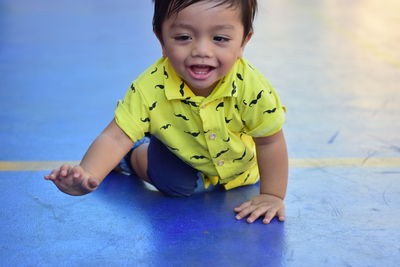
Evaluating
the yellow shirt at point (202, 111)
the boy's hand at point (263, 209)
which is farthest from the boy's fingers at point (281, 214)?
the yellow shirt at point (202, 111)

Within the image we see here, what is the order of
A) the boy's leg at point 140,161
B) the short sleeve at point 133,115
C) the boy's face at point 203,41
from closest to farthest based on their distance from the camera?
1. the boy's face at point 203,41
2. the short sleeve at point 133,115
3. the boy's leg at point 140,161

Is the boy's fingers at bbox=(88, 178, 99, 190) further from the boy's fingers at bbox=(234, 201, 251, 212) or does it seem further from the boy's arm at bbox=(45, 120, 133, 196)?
the boy's fingers at bbox=(234, 201, 251, 212)

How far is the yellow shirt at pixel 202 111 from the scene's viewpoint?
5.32ft

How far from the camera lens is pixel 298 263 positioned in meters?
1.46

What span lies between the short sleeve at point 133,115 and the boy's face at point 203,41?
16 cm

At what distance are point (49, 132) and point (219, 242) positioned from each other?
101 centimetres

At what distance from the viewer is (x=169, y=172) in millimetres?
1832

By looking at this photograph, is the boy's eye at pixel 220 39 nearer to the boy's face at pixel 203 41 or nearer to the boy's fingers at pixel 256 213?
the boy's face at pixel 203 41

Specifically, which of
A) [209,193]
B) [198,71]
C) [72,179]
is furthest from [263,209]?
[72,179]

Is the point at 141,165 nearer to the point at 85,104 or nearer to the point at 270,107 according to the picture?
the point at 270,107

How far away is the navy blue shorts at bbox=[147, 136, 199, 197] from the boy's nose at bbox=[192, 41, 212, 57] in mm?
469

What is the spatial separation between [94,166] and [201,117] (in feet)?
1.06

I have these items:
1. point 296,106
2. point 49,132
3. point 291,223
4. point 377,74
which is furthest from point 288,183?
point 377,74

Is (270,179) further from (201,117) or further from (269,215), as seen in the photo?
(201,117)
